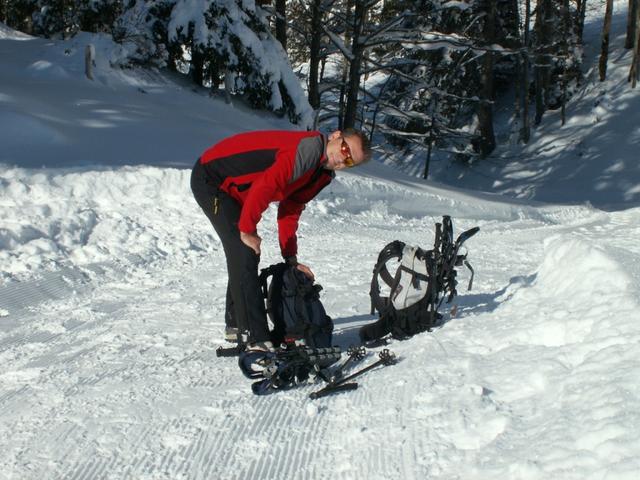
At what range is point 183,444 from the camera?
3.37 m

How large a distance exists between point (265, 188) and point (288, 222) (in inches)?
27.3

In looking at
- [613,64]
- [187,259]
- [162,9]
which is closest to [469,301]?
[187,259]

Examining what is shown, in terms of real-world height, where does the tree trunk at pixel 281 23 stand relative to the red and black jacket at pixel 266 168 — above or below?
above

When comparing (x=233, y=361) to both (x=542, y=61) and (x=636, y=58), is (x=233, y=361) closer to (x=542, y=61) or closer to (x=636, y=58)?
(x=636, y=58)

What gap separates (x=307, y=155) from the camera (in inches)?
159

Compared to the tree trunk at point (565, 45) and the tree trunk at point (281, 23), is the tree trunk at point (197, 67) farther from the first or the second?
the tree trunk at point (565, 45)

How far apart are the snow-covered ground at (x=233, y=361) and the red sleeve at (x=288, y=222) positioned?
813 millimetres

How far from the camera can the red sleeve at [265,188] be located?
13.0 feet

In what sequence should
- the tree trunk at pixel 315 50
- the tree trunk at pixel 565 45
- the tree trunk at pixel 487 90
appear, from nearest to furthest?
the tree trunk at pixel 315 50
the tree trunk at pixel 487 90
the tree trunk at pixel 565 45

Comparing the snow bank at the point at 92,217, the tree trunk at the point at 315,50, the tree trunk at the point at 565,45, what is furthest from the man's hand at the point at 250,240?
the tree trunk at the point at 565,45

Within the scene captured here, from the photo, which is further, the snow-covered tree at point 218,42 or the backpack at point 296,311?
the snow-covered tree at point 218,42

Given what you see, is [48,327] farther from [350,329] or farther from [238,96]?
[238,96]

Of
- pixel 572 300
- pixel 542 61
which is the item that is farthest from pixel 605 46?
pixel 572 300

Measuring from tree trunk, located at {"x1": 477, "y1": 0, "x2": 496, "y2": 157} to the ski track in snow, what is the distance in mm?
18948
